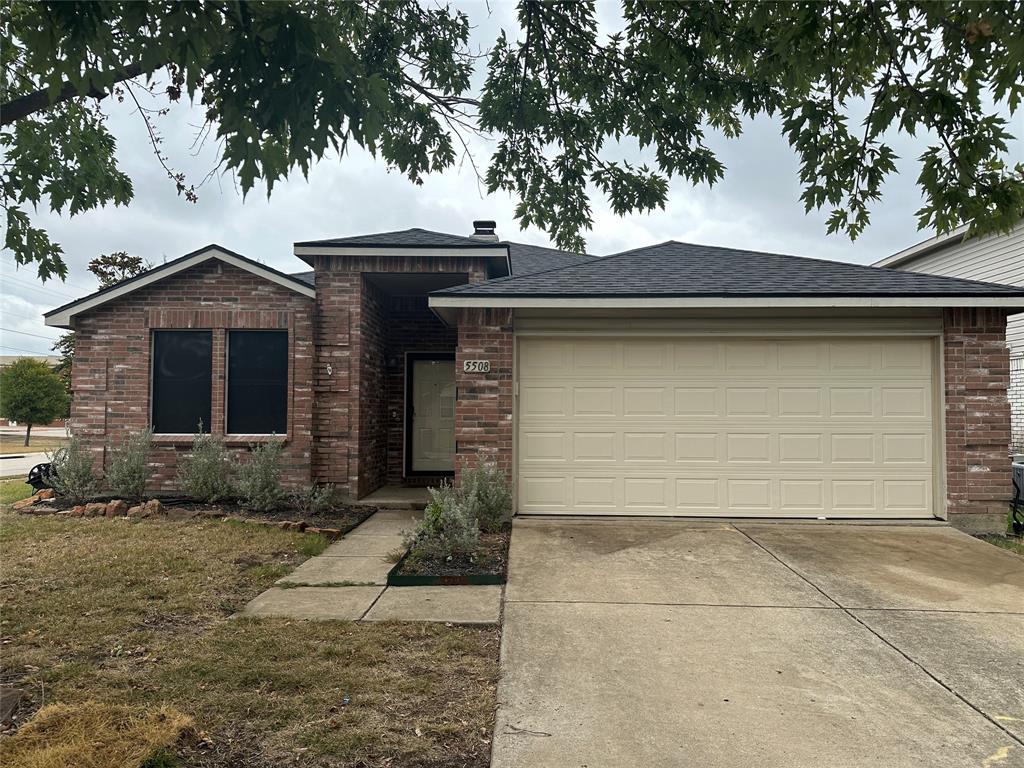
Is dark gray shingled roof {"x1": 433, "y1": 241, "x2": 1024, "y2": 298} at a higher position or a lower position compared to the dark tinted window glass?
higher

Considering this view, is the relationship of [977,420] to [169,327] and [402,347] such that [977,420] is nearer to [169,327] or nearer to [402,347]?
[402,347]

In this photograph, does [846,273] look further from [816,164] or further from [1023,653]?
[1023,653]

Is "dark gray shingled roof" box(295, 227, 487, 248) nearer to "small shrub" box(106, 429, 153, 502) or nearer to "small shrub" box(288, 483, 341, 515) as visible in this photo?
"small shrub" box(288, 483, 341, 515)

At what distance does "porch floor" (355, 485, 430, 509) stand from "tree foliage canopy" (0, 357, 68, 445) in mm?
25773

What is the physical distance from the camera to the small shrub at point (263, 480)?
7766 millimetres

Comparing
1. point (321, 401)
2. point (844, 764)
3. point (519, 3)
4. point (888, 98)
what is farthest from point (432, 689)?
point (321, 401)

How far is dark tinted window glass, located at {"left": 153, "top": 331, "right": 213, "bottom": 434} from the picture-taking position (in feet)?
28.4

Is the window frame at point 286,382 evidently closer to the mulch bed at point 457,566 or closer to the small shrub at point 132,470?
the small shrub at point 132,470

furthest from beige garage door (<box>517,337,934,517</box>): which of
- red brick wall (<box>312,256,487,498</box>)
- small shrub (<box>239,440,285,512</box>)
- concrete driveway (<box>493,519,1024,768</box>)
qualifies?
small shrub (<box>239,440,285,512</box>)

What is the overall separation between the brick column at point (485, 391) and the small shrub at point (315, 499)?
2.05m

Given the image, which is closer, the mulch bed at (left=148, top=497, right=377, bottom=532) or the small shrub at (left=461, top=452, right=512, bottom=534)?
the small shrub at (left=461, top=452, right=512, bottom=534)

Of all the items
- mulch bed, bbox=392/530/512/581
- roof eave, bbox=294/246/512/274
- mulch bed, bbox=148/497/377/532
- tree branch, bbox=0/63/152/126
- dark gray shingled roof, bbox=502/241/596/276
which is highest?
dark gray shingled roof, bbox=502/241/596/276

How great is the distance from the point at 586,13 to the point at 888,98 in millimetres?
2720

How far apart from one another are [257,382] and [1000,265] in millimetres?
16788
